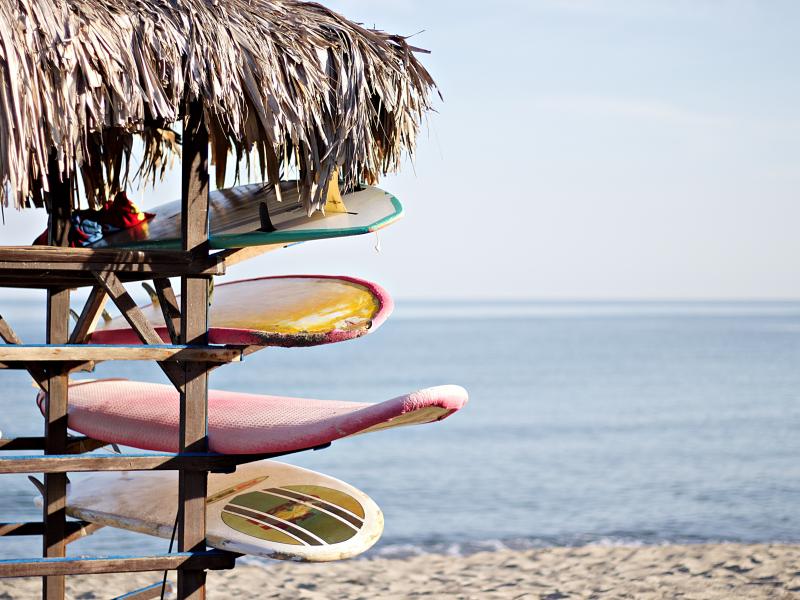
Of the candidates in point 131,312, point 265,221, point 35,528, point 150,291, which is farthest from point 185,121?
point 35,528

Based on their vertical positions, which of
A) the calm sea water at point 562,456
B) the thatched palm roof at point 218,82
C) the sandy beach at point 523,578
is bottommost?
the calm sea water at point 562,456

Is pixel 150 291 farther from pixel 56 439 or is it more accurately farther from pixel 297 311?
pixel 297 311

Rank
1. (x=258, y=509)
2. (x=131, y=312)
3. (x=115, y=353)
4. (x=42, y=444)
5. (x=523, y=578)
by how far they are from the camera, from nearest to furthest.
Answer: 1. (x=115, y=353)
2. (x=131, y=312)
3. (x=258, y=509)
4. (x=42, y=444)
5. (x=523, y=578)

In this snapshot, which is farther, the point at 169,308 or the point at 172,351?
the point at 169,308

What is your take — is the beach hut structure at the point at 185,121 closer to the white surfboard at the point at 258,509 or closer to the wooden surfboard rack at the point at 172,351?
the wooden surfboard rack at the point at 172,351

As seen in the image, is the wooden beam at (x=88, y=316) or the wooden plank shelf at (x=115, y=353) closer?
the wooden plank shelf at (x=115, y=353)

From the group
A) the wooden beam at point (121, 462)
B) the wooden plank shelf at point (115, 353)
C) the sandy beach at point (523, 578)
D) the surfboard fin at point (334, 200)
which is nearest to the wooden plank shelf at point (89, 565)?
the wooden beam at point (121, 462)

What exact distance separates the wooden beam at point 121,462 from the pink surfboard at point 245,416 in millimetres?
61

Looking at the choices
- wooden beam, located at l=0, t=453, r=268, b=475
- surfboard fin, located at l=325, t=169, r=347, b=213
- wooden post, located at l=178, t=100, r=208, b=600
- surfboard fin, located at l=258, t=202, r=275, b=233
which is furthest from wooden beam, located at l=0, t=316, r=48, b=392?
surfboard fin, located at l=325, t=169, r=347, b=213

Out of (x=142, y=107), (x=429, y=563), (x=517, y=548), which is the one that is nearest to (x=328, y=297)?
(x=142, y=107)

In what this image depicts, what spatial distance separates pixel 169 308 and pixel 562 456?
45.2 ft

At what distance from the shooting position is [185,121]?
421 cm

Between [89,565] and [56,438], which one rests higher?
[56,438]

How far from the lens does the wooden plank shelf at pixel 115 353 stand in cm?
396
